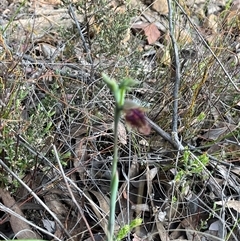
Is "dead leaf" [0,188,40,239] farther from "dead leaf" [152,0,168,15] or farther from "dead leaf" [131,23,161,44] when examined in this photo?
"dead leaf" [152,0,168,15]

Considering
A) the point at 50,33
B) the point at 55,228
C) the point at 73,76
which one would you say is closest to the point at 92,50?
the point at 73,76

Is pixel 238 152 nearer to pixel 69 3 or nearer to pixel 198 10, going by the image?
pixel 69 3

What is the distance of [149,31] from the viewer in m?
2.25

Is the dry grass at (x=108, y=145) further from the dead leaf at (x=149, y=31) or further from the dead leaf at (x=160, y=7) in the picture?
the dead leaf at (x=160, y=7)

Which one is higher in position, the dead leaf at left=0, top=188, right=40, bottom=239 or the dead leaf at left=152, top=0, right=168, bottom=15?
the dead leaf at left=152, top=0, right=168, bottom=15

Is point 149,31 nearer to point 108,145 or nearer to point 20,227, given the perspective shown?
point 108,145

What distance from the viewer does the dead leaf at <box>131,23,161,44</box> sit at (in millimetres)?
2213

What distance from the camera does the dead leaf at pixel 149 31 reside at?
2.21m

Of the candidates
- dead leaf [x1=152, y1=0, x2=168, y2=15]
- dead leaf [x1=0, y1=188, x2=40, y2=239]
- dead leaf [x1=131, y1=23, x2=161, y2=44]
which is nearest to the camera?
dead leaf [x1=0, y1=188, x2=40, y2=239]

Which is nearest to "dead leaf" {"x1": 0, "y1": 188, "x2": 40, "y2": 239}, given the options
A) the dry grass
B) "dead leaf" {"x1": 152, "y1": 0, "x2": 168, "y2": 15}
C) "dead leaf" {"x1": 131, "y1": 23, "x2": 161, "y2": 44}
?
the dry grass

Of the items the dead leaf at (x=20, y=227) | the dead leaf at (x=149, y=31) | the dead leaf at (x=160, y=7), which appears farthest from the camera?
the dead leaf at (x=160, y=7)

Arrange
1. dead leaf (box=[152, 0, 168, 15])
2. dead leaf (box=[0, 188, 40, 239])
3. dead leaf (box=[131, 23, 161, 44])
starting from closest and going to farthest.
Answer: dead leaf (box=[0, 188, 40, 239]) → dead leaf (box=[131, 23, 161, 44]) → dead leaf (box=[152, 0, 168, 15])

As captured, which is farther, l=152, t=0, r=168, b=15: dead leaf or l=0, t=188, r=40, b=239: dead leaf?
l=152, t=0, r=168, b=15: dead leaf

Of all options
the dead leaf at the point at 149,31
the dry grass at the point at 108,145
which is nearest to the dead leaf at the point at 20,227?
the dry grass at the point at 108,145
